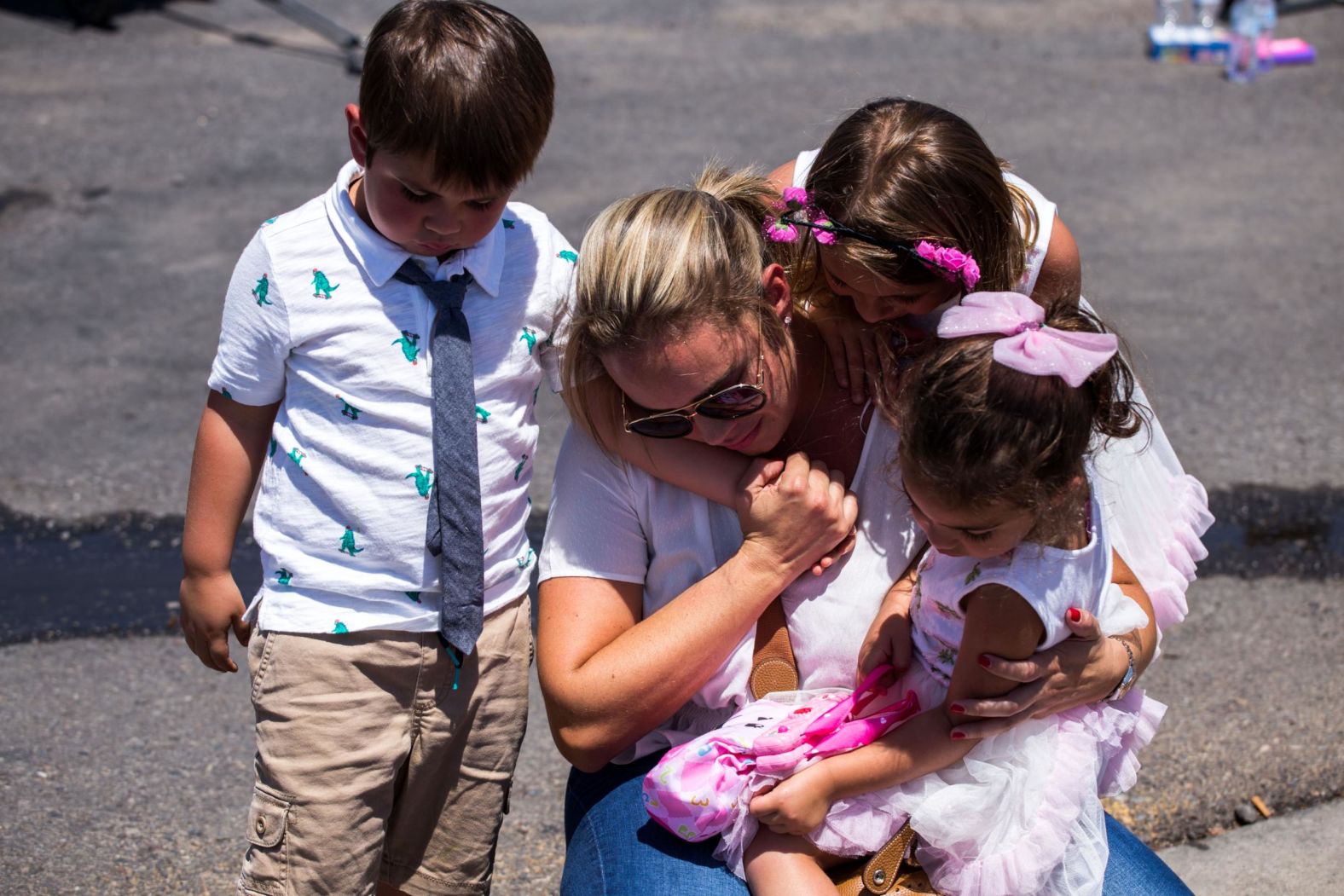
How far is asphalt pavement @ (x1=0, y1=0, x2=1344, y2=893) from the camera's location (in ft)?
10.4

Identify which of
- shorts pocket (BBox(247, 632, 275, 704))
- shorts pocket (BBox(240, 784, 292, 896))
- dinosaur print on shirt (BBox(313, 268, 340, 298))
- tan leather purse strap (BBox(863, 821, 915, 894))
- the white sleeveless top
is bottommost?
shorts pocket (BBox(240, 784, 292, 896))

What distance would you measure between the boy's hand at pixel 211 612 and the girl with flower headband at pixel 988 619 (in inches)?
37.5

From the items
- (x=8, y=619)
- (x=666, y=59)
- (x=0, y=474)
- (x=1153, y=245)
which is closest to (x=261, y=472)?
(x=8, y=619)

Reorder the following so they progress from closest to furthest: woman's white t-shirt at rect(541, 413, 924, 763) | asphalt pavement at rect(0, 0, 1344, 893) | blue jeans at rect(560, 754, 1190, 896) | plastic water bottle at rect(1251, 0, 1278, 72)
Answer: blue jeans at rect(560, 754, 1190, 896) < woman's white t-shirt at rect(541, 413, 924, 763) < asphalt pavement at rect(0, 0, 1344, 893) < plastic water bottle at rect(1251, 0, 1278, 72)

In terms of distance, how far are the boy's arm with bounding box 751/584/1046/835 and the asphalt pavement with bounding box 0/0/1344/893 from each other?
0.54 metres

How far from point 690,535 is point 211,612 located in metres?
0.85

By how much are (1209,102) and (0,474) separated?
663 cm

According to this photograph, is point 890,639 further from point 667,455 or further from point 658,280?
point 658,280

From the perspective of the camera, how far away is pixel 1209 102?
782 centimetres

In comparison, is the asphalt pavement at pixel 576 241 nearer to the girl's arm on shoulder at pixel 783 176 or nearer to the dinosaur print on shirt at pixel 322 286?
the girl's arm on shoulder at pixel 783 176

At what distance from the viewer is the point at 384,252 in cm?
227

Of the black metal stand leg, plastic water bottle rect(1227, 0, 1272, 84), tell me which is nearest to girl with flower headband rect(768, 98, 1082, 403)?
Answer: the black metal stand leg

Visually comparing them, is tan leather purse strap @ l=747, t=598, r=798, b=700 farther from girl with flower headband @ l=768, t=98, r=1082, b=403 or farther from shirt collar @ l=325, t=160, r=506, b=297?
shirt collar @ l=325, t=160, r=506, b=297

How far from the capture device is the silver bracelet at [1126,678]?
2098 mm
